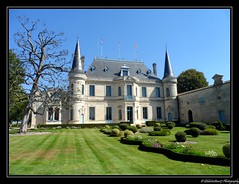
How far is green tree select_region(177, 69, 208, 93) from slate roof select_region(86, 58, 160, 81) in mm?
7700

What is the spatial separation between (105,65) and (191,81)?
2006 centimetres

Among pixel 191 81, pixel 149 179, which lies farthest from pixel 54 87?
pixel 191 81

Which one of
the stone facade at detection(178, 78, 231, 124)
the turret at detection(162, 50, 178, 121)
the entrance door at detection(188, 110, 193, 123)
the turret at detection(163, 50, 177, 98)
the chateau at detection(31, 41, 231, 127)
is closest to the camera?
the stone facade at detection(178, 78, 231, 124)

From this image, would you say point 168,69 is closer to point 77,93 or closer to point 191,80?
point 191,80

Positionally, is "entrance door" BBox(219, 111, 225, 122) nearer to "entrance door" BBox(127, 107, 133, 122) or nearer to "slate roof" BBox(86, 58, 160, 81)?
"entrance door" BBox(127, 107, 133, 122)

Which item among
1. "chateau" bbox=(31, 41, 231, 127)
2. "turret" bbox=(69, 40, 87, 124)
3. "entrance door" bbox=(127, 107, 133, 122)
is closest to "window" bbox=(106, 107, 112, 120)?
"chateau" bbox=(31, 41, 231, 127)

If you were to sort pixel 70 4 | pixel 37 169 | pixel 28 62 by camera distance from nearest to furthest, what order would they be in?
pixel 70 4 → pixel 37 169 → pixel 28 62

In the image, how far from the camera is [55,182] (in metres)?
4.05

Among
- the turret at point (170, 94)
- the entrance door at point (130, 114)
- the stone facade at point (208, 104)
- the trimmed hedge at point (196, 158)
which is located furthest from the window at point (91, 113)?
the trimmed hedge at point (196, 158)

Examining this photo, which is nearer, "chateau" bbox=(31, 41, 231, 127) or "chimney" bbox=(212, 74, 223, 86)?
"chimney" bbox=(212, 74, 223, 86)

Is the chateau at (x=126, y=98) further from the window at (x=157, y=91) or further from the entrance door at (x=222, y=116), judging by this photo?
the entrance door at (x=222, y=116)

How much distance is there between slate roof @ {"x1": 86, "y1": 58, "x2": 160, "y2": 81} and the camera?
3566 centimetres

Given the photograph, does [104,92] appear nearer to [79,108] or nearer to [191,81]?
[79,108]

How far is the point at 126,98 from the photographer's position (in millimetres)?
33938
